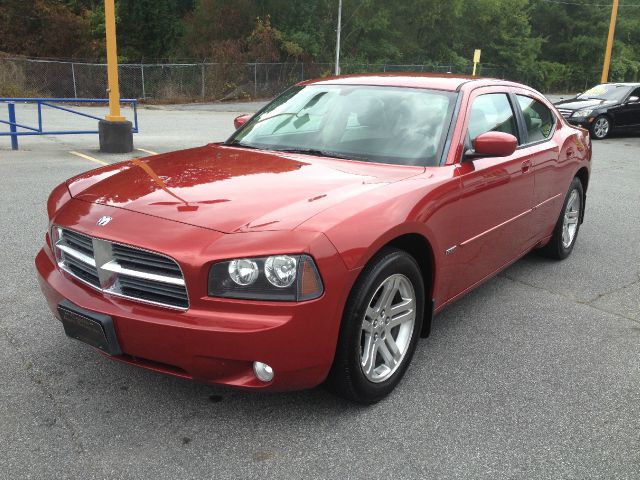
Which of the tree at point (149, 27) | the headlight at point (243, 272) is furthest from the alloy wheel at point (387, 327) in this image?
the tree at point (149, 27)

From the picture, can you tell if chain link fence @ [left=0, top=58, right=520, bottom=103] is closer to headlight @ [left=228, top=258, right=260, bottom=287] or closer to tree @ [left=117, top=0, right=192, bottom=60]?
tree @ [left=117, top=0, right=192, bottom=60]

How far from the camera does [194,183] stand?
3.24 metres

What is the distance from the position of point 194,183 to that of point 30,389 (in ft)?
4.37

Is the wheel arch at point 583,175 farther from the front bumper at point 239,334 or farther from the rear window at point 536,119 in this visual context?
the front bumper at point 239,334

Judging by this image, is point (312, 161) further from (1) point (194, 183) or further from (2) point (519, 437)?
(2) point (519, 437)

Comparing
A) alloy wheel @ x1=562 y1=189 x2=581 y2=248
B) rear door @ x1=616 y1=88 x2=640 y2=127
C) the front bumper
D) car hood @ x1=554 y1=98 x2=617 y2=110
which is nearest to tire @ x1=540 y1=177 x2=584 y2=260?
alloy wheel @ x1=562 y1=189 x2=581 y2=248

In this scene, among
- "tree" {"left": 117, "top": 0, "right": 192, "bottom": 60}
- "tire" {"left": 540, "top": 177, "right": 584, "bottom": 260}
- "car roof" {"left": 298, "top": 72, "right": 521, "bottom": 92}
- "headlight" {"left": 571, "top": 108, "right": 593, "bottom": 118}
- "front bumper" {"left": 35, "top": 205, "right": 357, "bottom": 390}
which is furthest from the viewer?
"tree" {"left": 117, "top": 0, "right": 192, "bottom": 60}

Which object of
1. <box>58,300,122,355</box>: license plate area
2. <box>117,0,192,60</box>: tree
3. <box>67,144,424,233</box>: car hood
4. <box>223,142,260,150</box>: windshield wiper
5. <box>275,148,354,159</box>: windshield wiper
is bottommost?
<box>58,300,122,355</box>: license plate area

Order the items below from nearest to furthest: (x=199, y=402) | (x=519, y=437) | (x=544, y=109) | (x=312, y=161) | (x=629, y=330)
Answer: (x=519, y=437) < (x=199, y=402) < (x=312, y=161) < (x=629, y=330) < (x=544, y=109)

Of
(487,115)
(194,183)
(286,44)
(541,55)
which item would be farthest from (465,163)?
(541,55)

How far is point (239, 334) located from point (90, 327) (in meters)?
0.72

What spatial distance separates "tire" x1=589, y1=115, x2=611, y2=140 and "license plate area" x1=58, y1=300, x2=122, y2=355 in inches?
649

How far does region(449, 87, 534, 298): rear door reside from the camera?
3.71 metres

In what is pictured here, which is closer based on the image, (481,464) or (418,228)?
(481,464)
